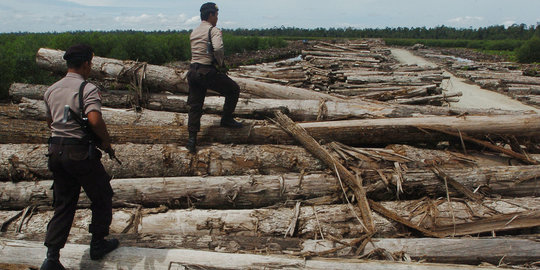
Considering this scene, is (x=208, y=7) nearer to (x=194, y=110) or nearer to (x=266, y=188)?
(x=194, y=110)

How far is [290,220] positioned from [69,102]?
2679 millimetres

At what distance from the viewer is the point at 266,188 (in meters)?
4.36

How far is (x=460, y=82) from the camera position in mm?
15555

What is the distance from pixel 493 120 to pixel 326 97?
2849 mm

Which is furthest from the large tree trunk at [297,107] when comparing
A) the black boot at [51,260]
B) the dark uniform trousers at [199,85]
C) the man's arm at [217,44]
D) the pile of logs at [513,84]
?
the pile of logs at [513,84]

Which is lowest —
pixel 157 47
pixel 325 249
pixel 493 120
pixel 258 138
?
pixel 325 249

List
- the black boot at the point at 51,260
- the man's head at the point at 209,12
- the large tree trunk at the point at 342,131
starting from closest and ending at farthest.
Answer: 1. the black boot at the point at 51,260
2. the man's head at the point at 209,12
3. the large tree trunk at the point at 342,131

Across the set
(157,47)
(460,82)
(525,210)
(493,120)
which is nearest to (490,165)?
(493,120)

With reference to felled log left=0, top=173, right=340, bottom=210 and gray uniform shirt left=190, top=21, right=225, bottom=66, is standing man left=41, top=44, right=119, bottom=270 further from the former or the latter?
gray uniform shirt left=190, top=21, right=225, bottom=66

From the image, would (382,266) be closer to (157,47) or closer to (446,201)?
(446,201)

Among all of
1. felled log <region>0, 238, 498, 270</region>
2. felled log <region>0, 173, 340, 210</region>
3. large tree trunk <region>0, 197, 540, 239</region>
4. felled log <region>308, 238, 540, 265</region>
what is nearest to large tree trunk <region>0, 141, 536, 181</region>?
felled log <region>0, 173, 340, 210</region>

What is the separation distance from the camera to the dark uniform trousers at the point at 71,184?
2.89 m

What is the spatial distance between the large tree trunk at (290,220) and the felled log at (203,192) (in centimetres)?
24

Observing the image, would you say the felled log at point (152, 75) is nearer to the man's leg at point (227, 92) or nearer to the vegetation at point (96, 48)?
the man's leg at point (227, 92)
